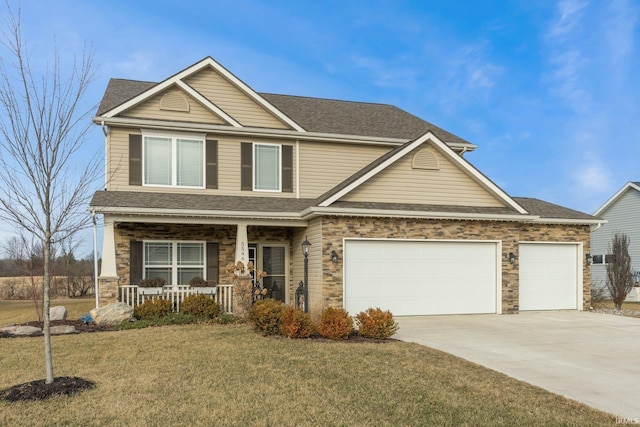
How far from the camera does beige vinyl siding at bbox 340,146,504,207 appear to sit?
15.2 m

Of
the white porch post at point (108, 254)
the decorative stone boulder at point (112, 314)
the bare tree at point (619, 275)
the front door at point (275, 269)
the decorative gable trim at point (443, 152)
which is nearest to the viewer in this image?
the decorative stone boulder at point (112, 314)

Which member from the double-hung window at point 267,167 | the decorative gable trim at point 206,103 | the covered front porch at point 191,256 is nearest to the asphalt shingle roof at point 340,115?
the double-hung window at point 267,167

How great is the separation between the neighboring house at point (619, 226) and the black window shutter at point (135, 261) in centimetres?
2312

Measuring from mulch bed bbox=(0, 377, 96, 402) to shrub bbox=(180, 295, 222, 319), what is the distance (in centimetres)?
592

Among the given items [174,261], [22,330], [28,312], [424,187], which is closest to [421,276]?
[424,187]

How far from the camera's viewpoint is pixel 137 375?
7738 millimetres

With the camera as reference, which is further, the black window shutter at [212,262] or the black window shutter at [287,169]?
the black window shutter at [287,169]

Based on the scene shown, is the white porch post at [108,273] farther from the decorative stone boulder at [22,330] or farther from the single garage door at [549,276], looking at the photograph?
the single garage door at [549,276]

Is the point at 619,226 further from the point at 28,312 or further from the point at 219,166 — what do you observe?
the point at 28,312

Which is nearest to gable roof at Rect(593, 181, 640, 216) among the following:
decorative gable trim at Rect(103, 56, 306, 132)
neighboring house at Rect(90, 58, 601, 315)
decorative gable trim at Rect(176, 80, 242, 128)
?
neighboring house at Rect(90, 58, 601, 315)

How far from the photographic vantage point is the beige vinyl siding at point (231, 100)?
1662cm

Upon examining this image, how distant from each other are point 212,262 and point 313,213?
Result: 388cm

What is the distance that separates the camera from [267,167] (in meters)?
16.8

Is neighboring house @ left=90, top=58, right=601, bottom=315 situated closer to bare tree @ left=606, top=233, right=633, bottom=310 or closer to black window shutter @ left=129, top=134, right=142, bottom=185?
black window shutter @ left=129, top=134, right=142, bottom=185
